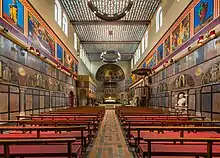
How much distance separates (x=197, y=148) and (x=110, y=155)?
2.21 metres

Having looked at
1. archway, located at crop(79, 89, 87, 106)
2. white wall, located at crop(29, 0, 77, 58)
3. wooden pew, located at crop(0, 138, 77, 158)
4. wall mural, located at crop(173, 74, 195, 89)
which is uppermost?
white wall, located at crop(29, 0, 77, 58)

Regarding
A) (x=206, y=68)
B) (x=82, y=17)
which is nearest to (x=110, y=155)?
(x=206, y=68)

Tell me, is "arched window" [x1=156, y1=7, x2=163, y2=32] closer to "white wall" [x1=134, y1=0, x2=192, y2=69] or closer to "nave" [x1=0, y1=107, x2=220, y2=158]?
"white wall" [x1=134, y1=0, x2=192, y2=69]

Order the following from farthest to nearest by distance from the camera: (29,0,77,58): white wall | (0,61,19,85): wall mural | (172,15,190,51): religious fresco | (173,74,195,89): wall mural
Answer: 1. (29,0,77,58): white wall
2. (172,15,190,51): religious fresco
3. (173,74,195,89): wall mural
4. (0,61,19,85): wall mural

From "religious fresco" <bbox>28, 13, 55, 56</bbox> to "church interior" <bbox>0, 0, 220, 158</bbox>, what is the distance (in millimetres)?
54

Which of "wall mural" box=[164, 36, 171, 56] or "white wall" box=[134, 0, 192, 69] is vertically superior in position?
"white wall" box=[134, 0, 192, 69]

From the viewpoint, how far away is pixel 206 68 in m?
9.19

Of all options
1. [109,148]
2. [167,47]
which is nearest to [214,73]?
[109,148]

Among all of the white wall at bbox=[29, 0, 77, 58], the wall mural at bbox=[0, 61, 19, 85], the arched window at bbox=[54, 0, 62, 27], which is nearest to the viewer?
the wall mural at bbox=[0, 61, 19, 85]

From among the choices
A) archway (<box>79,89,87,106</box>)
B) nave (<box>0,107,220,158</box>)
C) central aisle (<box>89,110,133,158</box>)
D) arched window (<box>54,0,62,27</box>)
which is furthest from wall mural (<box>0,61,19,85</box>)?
archway (<box>79,89,87,106</box>)

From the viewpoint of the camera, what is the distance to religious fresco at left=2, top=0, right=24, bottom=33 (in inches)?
357

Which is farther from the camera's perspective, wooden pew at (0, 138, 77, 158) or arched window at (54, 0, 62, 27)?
arched window at (54, 0, 62, 27)

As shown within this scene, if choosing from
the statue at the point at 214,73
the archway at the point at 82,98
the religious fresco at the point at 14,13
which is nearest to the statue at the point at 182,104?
the statue at the point at 214,73

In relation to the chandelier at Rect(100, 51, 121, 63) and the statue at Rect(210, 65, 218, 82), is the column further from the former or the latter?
the chandelier at Rect(100, 51, 121, 63)
